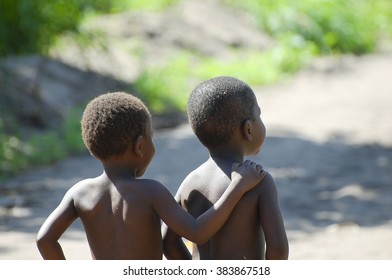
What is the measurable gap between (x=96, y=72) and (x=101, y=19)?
2.41 meters

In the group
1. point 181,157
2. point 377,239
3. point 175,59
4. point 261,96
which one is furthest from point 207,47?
point 377,239

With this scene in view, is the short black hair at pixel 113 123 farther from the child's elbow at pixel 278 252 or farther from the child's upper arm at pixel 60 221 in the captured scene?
the child's elbow at pixel 278 252

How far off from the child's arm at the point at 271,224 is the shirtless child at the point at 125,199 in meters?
0.07

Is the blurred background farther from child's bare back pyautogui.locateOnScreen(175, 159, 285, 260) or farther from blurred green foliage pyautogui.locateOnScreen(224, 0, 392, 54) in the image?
child's bare back pyautogui.locateOnScreen(175, 159, 285, 260)

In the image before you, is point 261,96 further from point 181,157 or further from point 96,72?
point 181,157

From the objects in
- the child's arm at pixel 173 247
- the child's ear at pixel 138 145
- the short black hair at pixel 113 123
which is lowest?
the child's arm at pixel 173 247

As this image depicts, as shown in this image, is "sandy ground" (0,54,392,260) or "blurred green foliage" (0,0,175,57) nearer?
"sandy ground" (0,54,392,260)

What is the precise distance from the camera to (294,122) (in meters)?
10.2

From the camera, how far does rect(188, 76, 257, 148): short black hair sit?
327 centimetres

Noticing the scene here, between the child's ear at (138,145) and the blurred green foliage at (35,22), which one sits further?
the blurred green foliage at (35,22)

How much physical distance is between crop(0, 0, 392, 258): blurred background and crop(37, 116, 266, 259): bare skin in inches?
98.7

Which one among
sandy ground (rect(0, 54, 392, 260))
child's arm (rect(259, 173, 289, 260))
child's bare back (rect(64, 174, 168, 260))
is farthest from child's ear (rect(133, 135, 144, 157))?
sandy ground (rect(0, 54, 392, 260))

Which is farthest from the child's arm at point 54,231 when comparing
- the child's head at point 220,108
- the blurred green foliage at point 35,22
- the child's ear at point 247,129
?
the blurred green foliage at point 35,22

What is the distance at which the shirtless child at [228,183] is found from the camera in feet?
10.5
